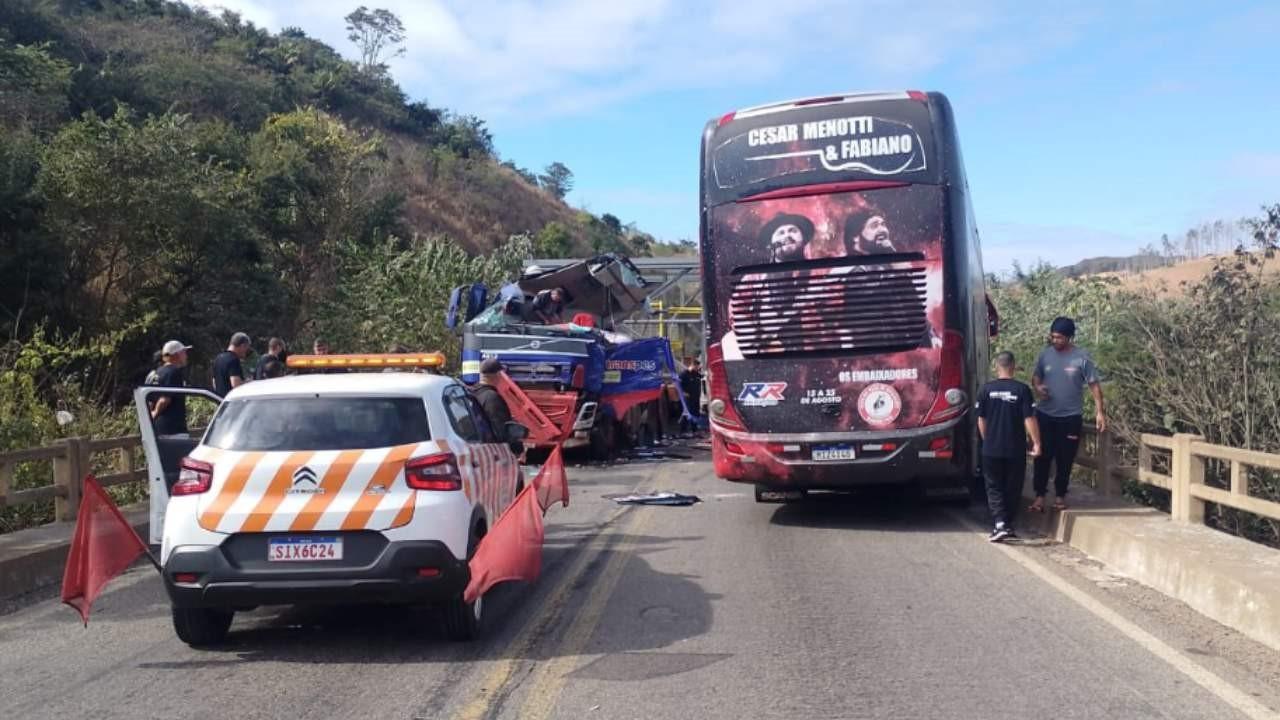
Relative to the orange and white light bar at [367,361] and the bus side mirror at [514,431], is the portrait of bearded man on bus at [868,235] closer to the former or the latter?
the bus side mirror at [514,431]

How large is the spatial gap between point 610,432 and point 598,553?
30.5ft

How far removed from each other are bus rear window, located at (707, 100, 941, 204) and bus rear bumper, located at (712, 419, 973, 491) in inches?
97.4

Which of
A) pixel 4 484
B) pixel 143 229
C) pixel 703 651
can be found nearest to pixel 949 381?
pixel 703 651

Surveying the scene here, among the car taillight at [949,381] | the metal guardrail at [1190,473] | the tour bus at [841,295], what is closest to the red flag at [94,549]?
the tour bus at [841,295]

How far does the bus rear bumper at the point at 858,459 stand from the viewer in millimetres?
11094

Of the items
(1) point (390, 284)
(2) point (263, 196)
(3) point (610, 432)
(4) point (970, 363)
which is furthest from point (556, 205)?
(4) point (970, 363)

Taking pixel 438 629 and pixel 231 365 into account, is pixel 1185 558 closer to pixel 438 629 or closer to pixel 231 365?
pixel 438 629

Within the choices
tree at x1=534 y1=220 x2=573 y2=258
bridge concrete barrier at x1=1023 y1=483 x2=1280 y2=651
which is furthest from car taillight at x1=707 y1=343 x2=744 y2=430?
tree at x1=534 y1=220 x2=573 y2=258

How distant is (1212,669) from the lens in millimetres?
6320

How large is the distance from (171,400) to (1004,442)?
302 inches

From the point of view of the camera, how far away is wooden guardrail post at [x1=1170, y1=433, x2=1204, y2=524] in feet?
32.5

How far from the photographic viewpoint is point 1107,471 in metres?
11.7

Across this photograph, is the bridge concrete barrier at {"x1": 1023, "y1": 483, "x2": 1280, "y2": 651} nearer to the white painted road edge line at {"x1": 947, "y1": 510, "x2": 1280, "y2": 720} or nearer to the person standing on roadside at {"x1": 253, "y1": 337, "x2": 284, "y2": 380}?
the white painted road edge line at {"x1": 947, "y1": 510, "x2": 1280, "y2": 720}

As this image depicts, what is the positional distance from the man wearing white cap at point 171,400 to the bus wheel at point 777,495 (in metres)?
6.35
